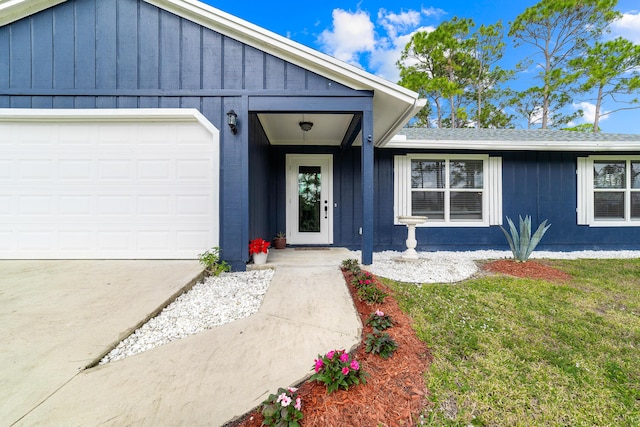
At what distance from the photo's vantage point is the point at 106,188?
3812 mm

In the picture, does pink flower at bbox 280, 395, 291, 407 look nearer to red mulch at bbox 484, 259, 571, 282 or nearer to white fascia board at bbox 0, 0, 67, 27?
red mulch at bbox 484, 259, 571, 282

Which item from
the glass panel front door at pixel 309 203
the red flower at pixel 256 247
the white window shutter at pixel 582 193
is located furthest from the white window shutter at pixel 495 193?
the red flower at pixel 256 247

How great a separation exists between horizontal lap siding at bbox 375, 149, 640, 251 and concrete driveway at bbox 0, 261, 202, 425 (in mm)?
4050

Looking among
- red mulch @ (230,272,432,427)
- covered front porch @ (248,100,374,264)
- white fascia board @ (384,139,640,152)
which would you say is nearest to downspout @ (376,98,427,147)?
white fascia board @ (384,139,640,152)

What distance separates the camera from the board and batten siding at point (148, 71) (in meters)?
3.64

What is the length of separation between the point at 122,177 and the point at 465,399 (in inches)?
186

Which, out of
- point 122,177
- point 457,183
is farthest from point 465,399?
point 457,183

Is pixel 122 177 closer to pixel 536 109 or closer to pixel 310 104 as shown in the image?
pixel 310 104

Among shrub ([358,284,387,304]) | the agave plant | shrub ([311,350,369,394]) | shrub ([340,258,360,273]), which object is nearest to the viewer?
shrub ([311,350,369,394])

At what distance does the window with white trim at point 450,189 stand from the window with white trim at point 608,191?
1.91 m

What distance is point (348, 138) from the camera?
504cm

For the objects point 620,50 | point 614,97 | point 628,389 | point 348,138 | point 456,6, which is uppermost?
point 456,6

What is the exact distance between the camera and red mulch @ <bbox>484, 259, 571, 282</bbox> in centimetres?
366

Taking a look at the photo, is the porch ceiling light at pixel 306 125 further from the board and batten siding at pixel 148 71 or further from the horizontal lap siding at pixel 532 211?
the horizontal lap siding at pixel 532 211
